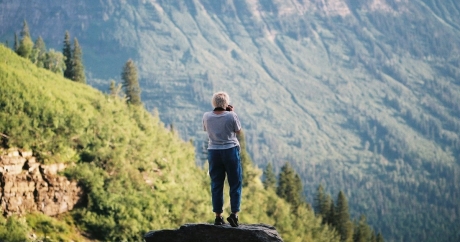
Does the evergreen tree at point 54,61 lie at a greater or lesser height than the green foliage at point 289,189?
greater

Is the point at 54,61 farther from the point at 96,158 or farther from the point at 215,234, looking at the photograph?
the point at 215,234

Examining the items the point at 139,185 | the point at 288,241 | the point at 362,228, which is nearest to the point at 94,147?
the point at 139,185

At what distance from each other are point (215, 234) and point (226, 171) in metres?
2.59

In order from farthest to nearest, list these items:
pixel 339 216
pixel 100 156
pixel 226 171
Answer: pixel 339 216, pixel 100 156, pixel 226 171

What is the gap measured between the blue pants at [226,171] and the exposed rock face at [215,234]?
88cm

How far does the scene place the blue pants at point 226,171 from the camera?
86.7 ft

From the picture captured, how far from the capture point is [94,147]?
220 ft

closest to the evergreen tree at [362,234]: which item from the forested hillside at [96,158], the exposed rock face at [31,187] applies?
the forested hillside at [96,158]

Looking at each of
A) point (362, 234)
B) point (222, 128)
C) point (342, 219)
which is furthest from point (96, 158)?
point (362, 234)

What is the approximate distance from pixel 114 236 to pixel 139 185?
8.61 metres

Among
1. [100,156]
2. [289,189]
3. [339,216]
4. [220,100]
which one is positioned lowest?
[339,216]

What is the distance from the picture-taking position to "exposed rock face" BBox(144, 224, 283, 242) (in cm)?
2627

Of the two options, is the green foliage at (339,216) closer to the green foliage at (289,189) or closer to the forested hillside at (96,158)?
the green foliage at (289,189)

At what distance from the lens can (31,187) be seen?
190 feet
